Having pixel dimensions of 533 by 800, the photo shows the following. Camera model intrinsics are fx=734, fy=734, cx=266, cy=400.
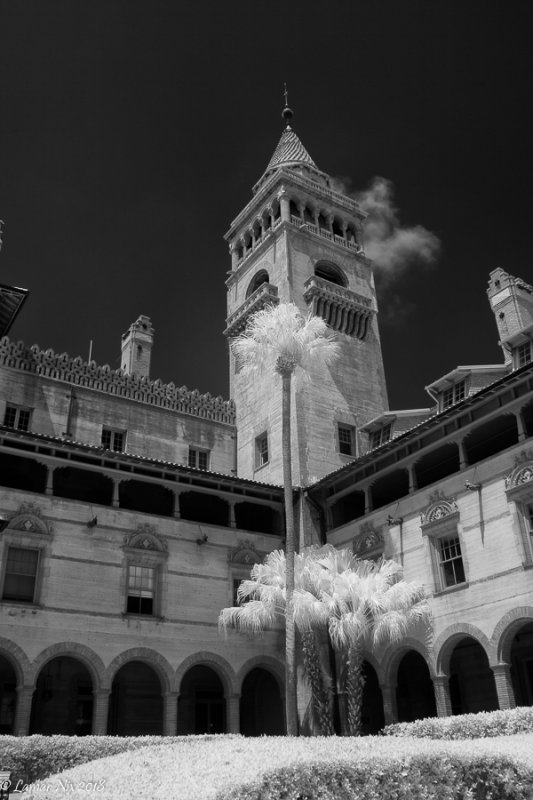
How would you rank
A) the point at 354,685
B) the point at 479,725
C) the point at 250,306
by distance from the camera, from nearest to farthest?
the point at 479,725 < the point at 354,685 < the point at 250,306

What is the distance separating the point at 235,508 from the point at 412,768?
2446 cm

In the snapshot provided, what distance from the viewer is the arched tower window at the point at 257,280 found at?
4391 centimetres

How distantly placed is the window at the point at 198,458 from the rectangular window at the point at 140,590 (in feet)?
32.5

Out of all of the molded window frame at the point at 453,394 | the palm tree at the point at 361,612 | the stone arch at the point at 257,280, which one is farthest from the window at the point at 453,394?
the stone arch at the point at 257,280

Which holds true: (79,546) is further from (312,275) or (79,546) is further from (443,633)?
(312,275)

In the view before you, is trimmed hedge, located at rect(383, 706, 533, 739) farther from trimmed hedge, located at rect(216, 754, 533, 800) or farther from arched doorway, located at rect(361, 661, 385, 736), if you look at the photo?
arched doorway, located at rect(361, 661, 385, 736)

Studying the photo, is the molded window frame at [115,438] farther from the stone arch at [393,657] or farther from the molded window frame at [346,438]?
the stone arch at [393,657]

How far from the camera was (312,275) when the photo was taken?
4147 centimetres

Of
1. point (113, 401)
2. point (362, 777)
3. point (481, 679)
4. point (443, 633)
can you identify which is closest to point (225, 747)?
point (362, 777)

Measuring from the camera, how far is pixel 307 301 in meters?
40.4

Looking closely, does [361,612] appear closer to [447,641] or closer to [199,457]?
[447,641]

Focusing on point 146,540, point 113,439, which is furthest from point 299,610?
point 113,439

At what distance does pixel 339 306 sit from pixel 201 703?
72.0ft

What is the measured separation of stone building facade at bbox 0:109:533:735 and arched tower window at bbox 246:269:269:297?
8.11 feet
